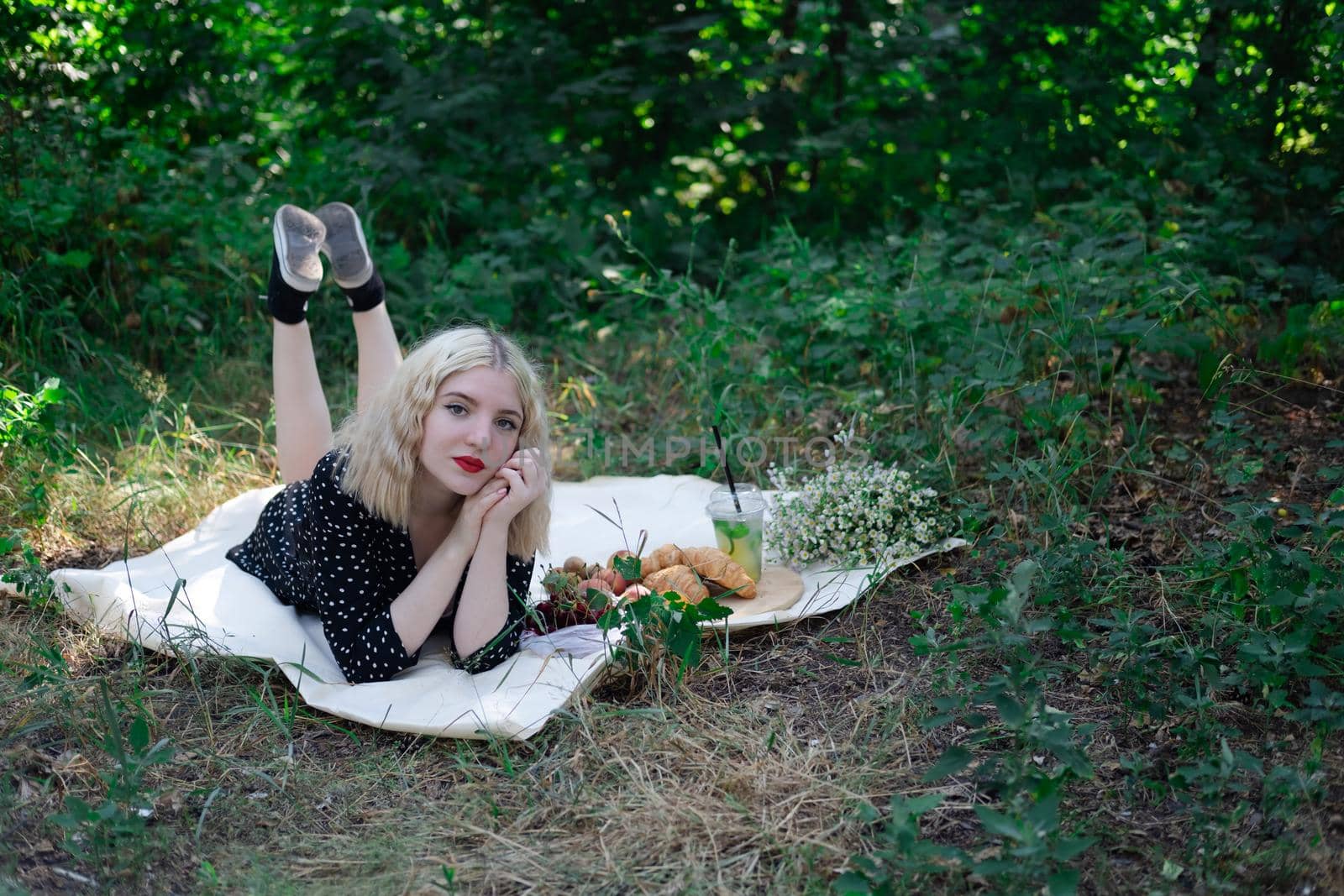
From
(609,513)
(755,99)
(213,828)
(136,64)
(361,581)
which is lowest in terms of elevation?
(609,513)

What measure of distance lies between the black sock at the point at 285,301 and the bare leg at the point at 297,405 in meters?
0.02

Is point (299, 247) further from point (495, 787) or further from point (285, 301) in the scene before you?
point (495, 787)

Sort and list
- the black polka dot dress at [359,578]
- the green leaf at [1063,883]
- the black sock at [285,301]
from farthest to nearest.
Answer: the black sock at [285,301] → the black polka dot dress at [359,578] → the green leaf at [1063,883]

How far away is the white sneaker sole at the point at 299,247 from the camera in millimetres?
3379

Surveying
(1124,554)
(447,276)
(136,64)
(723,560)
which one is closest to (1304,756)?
(1124,554)

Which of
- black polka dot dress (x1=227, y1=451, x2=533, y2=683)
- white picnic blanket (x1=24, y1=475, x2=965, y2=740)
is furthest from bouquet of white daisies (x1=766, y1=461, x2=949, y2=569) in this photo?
black polka dot dress (x1=227, y1=451, x2=533, y2=683)

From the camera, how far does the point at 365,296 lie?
362 centimetres

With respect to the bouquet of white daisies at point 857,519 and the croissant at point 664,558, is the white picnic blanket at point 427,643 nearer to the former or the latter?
the bouquet of white daisies at point 857,519

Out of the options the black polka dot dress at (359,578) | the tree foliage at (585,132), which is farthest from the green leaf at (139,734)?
the tree foliage at (585,132)

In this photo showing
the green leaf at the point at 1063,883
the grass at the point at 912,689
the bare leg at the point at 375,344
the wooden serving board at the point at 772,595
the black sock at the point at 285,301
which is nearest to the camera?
the green leaf at the point at 1063,883

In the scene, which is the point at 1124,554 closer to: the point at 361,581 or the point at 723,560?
the point at 723,560

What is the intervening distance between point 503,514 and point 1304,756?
1.78 m

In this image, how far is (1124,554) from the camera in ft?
9.68

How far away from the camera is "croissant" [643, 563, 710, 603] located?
113 inches
